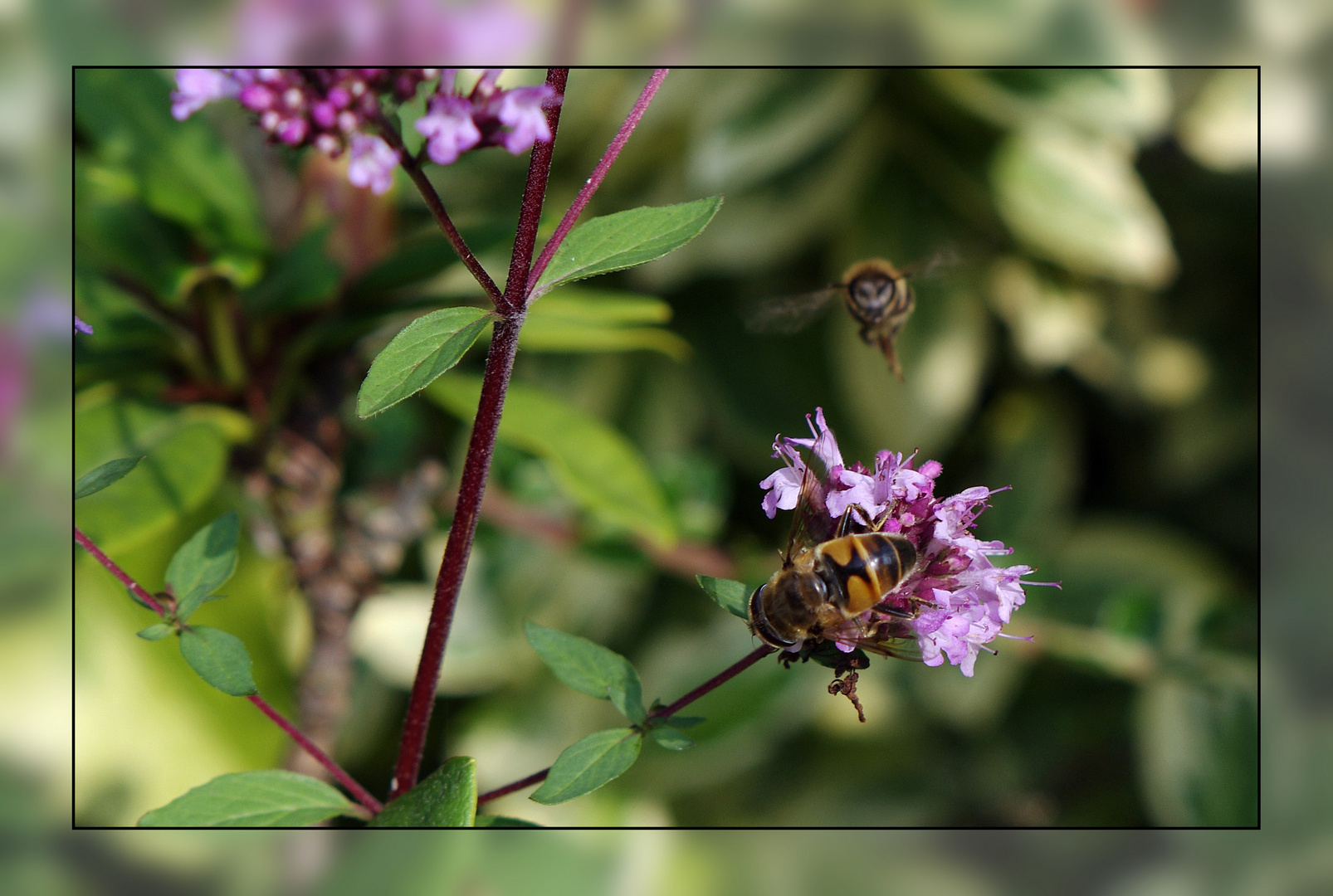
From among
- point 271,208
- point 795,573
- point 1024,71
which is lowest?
point 795,573

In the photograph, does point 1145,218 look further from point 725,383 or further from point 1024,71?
point 725,383

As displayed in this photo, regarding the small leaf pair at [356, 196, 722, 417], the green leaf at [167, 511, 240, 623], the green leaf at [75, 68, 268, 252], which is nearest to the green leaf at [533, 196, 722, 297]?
the small leaf pair at [356, 196, 722, 417]

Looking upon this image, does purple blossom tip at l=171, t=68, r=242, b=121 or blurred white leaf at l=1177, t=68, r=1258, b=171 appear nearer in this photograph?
purple blossom tip at l=171, t=68, r=242, b=121

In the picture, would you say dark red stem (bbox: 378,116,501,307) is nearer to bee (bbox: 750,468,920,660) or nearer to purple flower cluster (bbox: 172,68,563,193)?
purple flower cluster (bbox: 172,68,563,193)

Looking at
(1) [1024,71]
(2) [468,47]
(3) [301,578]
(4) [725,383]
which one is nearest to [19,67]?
(2) [468,47]

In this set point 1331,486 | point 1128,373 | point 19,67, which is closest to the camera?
point 19,67

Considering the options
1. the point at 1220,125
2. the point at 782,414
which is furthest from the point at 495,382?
the point at 1220,125

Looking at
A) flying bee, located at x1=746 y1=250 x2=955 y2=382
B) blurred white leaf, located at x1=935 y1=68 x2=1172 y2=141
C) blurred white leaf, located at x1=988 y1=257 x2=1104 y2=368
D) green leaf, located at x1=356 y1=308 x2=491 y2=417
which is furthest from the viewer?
blurred white leaf, located at x1=988 y1=257 x2=1104 y2=368
